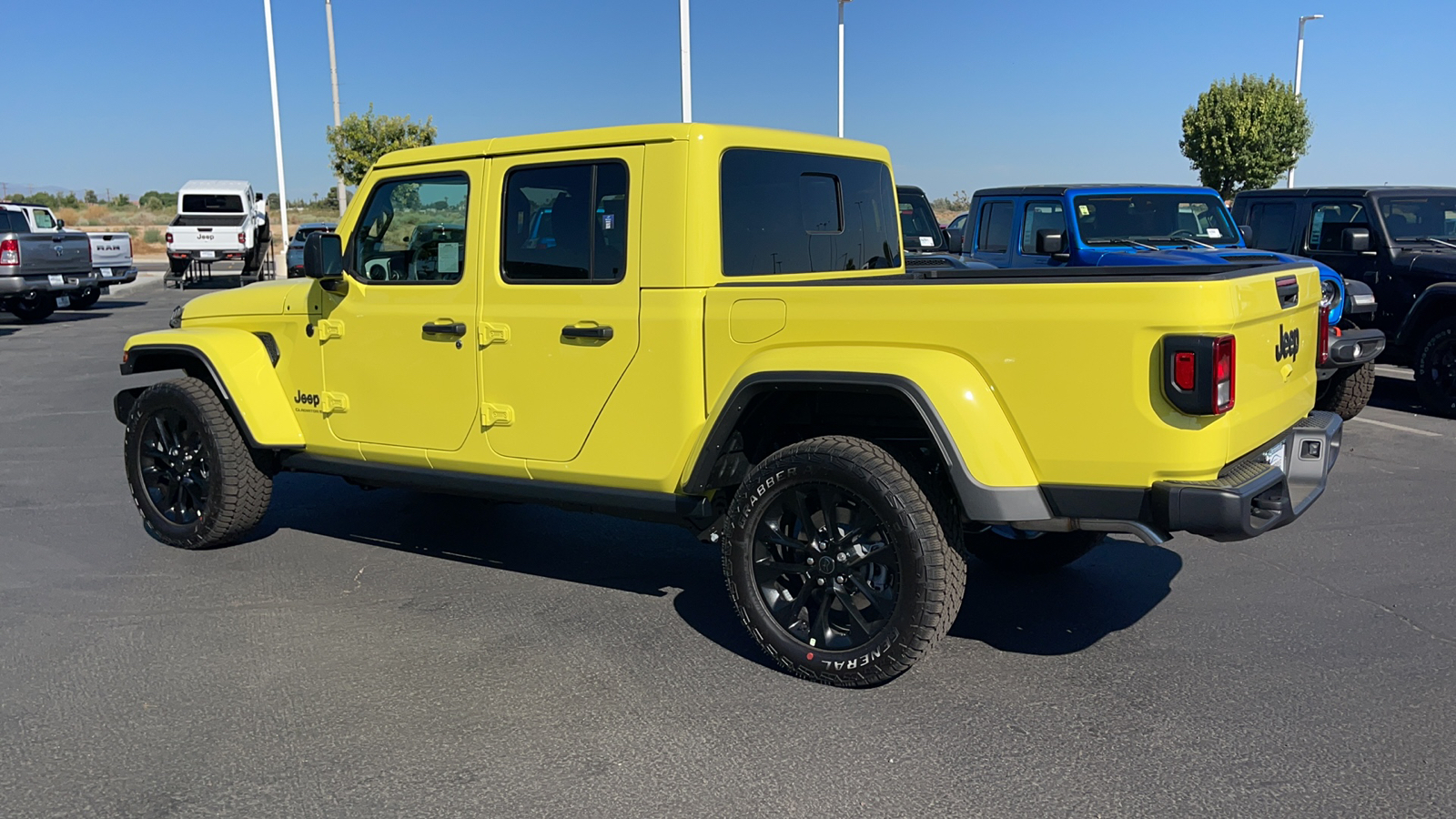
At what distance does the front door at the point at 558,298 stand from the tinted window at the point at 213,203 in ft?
88.3

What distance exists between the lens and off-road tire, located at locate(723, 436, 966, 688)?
3791 mm

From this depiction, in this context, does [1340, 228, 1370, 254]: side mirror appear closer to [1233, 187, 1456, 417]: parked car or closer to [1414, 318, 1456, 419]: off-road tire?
[1233, 187, 1456, 417]: parked car

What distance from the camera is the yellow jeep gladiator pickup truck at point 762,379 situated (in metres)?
3.56

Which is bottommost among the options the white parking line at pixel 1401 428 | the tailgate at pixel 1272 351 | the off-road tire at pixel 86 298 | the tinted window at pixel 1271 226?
the white parking line at pixel 1401 428

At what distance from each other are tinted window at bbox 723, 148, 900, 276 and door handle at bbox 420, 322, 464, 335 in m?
1.20

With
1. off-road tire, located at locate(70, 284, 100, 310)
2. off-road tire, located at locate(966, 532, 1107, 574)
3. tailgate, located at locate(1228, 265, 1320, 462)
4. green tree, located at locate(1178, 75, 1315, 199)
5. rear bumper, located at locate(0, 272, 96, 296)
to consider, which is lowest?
off-road tire, located at locate(966, 532, 1107, 574)

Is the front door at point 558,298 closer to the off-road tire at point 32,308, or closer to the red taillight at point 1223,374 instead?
the red taillight at point 1223,374

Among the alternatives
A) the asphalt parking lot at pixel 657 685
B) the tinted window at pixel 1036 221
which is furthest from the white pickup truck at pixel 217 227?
the asphalt parking lot at pixel 657 685

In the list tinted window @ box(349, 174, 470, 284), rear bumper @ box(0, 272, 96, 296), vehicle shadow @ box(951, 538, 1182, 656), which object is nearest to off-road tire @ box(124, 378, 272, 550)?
tinted window @ box(349, 174, 470, 284)

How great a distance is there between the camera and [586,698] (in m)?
4.01

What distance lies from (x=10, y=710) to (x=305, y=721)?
1.03 metres

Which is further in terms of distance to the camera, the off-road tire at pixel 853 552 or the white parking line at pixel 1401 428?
the white parking line at pixel 1401 428

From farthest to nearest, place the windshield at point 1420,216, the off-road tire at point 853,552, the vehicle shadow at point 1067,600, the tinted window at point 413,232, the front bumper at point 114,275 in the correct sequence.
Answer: the front bumper at point 114,275 → the windshield at point 1420,216 → the tinted window at point 413,232 → the vehicle shadow at point 1067,600 → the off-road tire at point 853,552

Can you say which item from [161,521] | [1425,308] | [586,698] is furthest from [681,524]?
[1425,308]
